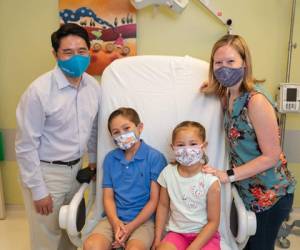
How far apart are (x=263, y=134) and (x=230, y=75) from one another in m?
0.28

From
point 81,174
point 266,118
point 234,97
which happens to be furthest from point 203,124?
point 81,174

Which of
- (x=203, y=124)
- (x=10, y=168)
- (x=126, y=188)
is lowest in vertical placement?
(x=10, y=168)

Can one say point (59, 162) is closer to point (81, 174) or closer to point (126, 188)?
point (81, 174)

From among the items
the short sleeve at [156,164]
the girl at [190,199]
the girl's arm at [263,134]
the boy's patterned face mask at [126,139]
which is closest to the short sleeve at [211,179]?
the girl at [190,199]

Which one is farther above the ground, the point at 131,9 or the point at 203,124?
the point at 131,9

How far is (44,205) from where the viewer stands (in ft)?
5.05

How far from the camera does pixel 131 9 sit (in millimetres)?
2189

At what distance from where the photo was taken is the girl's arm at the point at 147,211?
56.2 inches

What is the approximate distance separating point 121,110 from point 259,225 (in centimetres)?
81

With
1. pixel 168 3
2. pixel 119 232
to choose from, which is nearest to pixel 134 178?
pixel 119 232

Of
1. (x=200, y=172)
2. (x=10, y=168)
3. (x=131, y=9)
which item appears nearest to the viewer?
(x=200, y=172)

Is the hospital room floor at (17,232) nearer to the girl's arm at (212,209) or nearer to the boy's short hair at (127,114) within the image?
the girl's arm at (212,209)

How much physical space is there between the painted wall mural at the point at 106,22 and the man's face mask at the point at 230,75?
103 cm

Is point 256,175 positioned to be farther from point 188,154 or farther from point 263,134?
point 188,154
